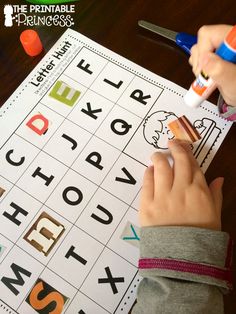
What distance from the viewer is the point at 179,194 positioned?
534mm

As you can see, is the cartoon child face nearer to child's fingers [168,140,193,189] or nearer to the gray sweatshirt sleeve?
child's fingers [168,140,193,189]

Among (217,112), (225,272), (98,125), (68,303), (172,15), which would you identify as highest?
(172,15)

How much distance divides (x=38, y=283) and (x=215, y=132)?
0.35 meters

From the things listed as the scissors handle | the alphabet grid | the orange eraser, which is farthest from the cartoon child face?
the orange eraser

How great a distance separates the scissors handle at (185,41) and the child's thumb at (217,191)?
9.2 inches

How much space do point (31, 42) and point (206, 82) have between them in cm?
32

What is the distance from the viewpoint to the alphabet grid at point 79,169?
1.68 feet

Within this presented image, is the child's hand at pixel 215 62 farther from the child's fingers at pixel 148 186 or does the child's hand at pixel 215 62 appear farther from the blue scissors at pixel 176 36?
the child's fingers at pixel 148 186

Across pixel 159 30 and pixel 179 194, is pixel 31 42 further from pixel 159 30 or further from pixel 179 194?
pixel 179 194

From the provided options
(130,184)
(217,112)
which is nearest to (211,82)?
(217,112)

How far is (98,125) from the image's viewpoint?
61cm

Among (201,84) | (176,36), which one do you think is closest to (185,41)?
(176,36)

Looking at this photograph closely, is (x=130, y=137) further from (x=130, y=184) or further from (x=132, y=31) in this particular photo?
(x=132, y=31)

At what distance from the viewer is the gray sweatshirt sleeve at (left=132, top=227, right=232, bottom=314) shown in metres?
0.47
